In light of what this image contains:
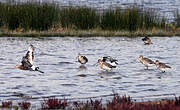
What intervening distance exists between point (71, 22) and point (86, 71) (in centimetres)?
1136

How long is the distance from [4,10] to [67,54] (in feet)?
23.9

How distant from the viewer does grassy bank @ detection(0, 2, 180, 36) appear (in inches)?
1149

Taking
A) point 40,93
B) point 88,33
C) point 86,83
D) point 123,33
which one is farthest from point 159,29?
point 40,93

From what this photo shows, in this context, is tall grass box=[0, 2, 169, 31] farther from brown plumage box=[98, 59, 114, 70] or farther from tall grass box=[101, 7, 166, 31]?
brown plumage box=[98, 59, 114, 70]

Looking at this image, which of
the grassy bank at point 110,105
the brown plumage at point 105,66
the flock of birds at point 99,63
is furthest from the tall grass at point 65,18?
the grassy bank at point 110,105

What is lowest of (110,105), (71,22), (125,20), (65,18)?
(110,105)

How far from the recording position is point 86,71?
755 inches

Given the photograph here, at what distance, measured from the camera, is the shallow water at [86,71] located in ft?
48.8

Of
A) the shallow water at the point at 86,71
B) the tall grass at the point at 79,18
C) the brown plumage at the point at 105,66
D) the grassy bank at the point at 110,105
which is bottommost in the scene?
the shallow water at the point at 86,71

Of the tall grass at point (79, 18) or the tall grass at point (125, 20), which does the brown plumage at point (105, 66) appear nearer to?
the tall grass at point (79, 18)

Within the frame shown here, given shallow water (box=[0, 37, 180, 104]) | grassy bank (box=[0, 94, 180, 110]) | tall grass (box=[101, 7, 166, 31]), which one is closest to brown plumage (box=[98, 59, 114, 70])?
shallow water (box=[0, 37, 180, 104])

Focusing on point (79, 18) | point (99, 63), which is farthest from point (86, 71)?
point (79, 18)

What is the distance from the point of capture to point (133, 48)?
1022 inches

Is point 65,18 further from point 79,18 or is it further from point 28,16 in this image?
point 28,16
